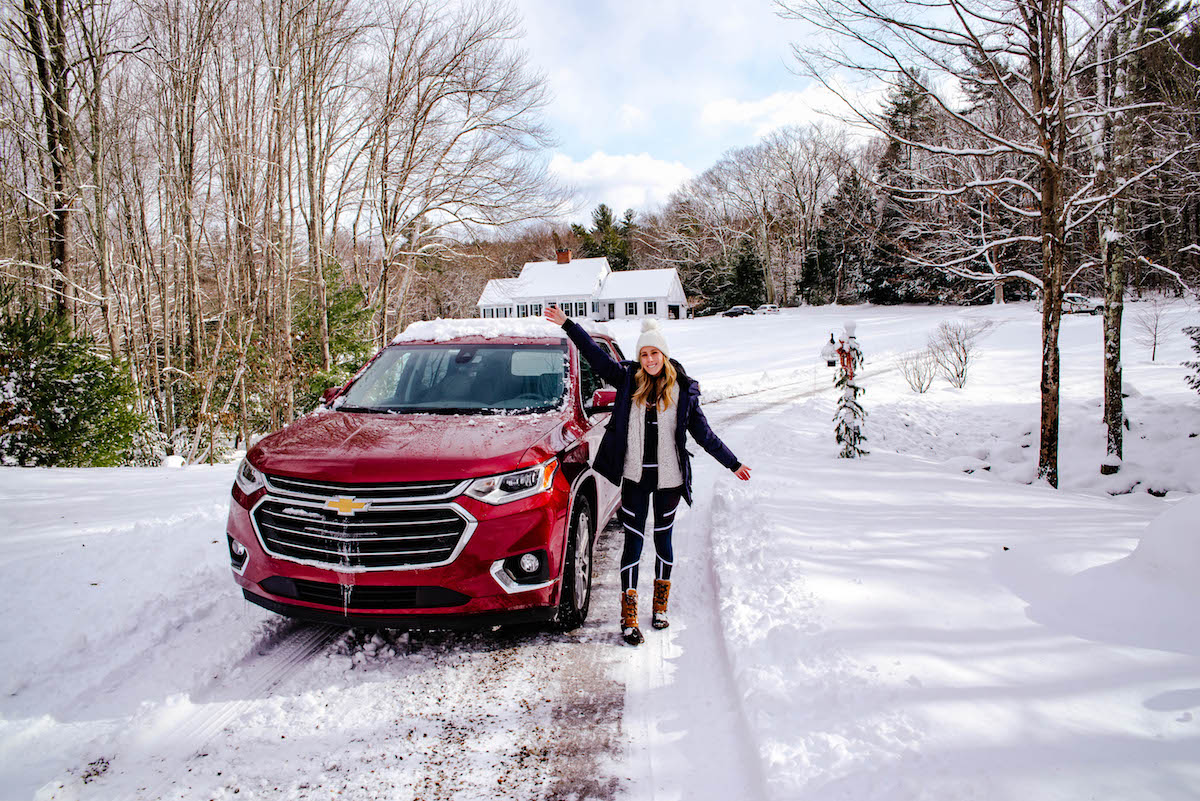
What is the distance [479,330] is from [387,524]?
2324mm

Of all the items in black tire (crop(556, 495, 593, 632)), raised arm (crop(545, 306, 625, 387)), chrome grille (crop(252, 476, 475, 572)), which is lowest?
black tire (crop(556, 495, 593, 632))

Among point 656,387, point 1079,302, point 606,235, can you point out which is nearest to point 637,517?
point 656,387

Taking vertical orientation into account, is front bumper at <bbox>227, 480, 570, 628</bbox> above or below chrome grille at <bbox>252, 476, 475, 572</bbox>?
below

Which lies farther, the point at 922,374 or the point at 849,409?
the point at 922,374

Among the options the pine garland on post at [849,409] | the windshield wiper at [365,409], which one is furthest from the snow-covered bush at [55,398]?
the pine garland on post at [849,409]

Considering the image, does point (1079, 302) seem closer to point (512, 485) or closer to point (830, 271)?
point (512, 485)

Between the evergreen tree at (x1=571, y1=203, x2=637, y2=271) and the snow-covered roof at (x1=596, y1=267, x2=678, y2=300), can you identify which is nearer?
the snow-covered roof at (x1=596, y1=267, x2=678, y2=300)

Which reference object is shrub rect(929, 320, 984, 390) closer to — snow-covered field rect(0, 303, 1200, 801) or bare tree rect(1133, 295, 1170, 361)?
bare tree rect(1133, 295, 1170, 361)

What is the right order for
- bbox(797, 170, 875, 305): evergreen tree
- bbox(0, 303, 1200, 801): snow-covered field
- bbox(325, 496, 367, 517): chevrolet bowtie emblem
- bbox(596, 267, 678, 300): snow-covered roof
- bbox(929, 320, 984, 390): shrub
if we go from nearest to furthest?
bbox(0, 303, 1200, 801): snow-covered field < bbox(325, 496, 367, 517): chevrolet bowtie emblem < bbox(929, 320, 984, 390): shrub < bbox(797, 170, 875, 305): evergreen tree < bbox(596, 267, 678, 300): snow-covered roof

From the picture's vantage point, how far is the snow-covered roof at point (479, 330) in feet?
16.7

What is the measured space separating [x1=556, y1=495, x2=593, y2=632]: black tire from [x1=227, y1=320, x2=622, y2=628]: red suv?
0.01m

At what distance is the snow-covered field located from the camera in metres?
2.55

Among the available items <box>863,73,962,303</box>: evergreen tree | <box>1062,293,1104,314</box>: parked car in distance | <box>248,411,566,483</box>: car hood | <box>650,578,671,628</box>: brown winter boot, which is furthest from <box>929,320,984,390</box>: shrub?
<box>248,411,566,483</box>: car hood

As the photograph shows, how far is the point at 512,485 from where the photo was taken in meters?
3.38
